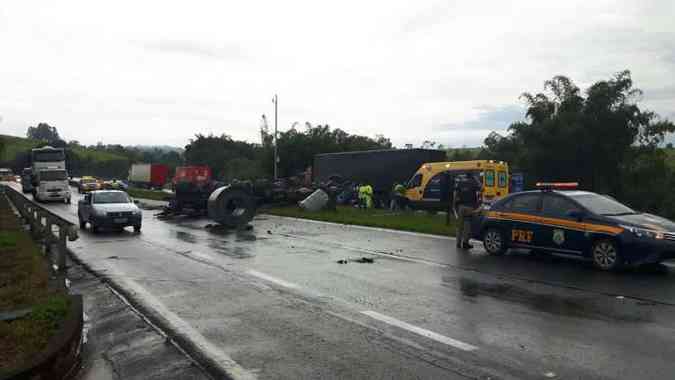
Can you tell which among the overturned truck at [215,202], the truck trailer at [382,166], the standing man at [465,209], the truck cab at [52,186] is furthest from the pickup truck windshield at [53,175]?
the standing man at [465,209]

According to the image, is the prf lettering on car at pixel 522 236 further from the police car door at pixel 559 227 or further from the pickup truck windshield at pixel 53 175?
the pickup truck windshield at pixel 53 175

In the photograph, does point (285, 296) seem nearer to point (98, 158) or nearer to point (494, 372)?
point (494, 372)

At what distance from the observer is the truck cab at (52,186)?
42219mm

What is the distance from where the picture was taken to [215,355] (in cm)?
562

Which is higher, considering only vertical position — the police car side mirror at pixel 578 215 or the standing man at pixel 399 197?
the police car side mirror at pixel 578 215

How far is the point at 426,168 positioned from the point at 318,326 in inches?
795

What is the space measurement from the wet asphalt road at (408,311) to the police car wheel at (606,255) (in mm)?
226

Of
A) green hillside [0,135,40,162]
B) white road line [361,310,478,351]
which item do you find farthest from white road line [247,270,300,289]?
green hillside [0,135,40,162]

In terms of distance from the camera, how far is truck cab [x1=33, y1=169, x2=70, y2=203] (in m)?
42.2

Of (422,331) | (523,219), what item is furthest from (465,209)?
(422,331)

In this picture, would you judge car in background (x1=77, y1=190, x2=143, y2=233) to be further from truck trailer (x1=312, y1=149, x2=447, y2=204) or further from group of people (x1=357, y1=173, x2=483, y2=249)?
truck trailer (x1=312, y1=149, x2=447, y2=204)

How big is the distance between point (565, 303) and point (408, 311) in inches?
83.1

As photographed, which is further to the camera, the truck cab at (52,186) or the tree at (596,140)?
the truck cab at (52,186)

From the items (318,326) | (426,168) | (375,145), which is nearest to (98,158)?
(375,145)
